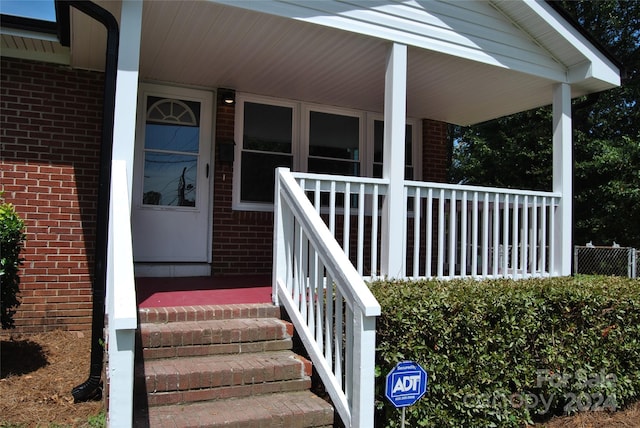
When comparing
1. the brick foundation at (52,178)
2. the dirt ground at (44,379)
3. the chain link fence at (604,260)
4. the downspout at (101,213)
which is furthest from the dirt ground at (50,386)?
the chain link fence at (604,260)

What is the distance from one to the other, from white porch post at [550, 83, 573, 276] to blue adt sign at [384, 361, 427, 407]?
11.9 feet

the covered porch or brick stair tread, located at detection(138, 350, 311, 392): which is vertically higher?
the covered porch

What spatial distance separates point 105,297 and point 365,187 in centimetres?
249

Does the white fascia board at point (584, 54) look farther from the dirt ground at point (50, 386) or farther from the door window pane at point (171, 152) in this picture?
the door window pane at point (171, 152)

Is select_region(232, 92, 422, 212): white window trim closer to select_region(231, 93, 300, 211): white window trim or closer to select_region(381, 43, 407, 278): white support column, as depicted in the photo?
select_region(231, 93, 300, 211): white window trim

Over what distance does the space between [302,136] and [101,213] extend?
3509 mm

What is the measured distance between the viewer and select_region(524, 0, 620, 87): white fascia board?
5.40m

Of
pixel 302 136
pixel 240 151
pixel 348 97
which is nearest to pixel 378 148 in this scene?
pixel 348 97

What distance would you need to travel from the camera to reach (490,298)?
3.79 m

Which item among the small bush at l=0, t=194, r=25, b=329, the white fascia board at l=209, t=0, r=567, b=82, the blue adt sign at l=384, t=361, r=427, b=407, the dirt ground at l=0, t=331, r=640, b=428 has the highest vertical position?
the white fascia board at l=209, t=0, r=567, b=82

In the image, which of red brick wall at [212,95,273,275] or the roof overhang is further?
red brick wall at [212,95,273,275]

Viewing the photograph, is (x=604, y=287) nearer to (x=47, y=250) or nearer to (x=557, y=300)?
(x=557, y=300)

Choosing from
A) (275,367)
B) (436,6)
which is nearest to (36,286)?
(275,367)

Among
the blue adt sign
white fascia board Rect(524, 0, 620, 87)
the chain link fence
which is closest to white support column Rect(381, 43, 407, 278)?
white fascia board Rect(524, 0, 620, 87)
